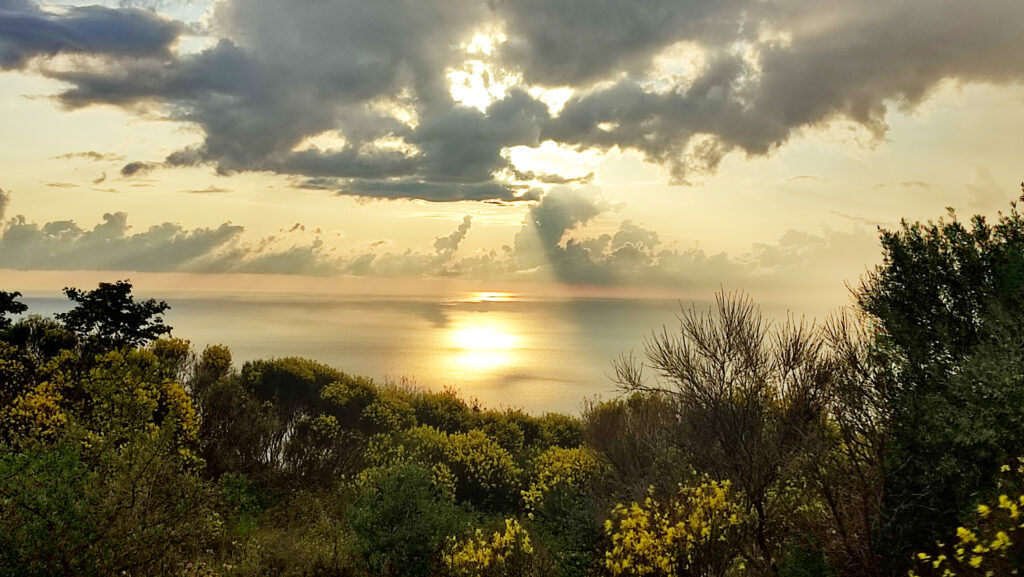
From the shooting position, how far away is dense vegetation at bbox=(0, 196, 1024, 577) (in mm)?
12133

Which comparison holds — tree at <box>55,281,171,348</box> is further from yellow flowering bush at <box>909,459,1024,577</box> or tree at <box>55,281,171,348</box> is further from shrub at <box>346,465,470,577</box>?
yellow flowering bush at <box>909,459,1024,577</box>

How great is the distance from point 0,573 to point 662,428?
16187 mm

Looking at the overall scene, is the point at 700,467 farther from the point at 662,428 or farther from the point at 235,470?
the point at 235,470

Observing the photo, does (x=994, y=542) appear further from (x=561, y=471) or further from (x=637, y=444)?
(x=561, y=471)

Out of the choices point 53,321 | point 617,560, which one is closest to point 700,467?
point 617,560

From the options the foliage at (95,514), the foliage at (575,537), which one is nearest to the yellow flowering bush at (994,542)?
the foliage at (575,537)

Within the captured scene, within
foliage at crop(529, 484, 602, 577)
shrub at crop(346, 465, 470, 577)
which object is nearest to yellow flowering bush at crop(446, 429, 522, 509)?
foliage at crop(529, 484, 602, 577)

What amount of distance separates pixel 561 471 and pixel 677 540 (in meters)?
8.29

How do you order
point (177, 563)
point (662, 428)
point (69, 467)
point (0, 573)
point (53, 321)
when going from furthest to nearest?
point (53, 321)
point (662, 428)
point (177, 563)
point (69, 467)
point (0, 573)

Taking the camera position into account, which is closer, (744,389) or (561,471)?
(744,389)

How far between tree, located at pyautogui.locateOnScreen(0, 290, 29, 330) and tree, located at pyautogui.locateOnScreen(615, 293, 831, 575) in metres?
21.5

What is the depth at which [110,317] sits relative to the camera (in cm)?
2339

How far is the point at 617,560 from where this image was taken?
1305cm

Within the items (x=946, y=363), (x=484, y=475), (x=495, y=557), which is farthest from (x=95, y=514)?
(x=946, y=363)
